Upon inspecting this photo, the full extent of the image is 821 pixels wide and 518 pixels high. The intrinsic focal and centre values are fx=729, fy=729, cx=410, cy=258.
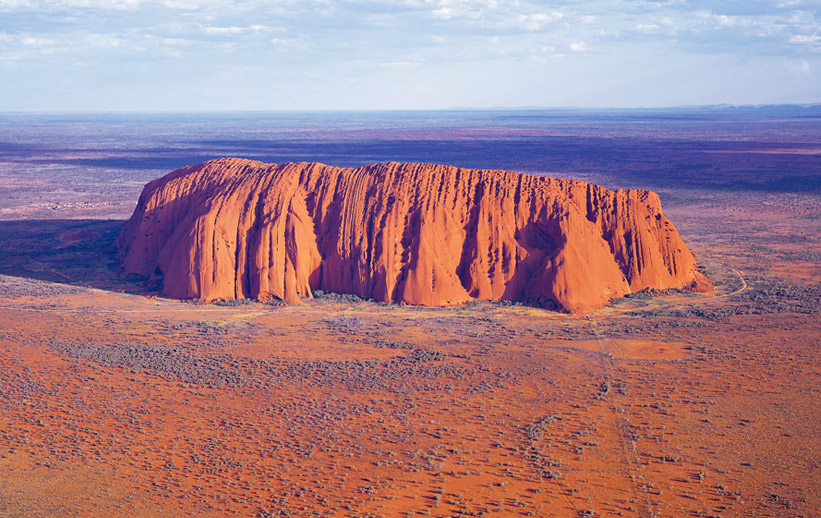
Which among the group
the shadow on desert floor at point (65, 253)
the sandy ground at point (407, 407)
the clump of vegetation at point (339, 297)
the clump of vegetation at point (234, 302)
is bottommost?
the sandy ground at point (407, 407)

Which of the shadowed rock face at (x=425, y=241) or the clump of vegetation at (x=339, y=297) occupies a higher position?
the shadowed rock face at (x=425, y=241)

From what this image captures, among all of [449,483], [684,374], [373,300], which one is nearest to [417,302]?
[373,300]

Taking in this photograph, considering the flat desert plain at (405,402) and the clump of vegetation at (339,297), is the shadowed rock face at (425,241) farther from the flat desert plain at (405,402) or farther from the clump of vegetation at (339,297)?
the flat desert plain at (405,402)

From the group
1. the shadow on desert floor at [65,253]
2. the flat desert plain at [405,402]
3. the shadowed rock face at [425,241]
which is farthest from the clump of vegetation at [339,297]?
the shadow on desert floor at [65,253]

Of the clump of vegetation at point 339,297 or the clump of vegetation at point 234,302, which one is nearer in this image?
the clump of vegetation at point 234,302

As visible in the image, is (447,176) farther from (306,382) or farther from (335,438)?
(335,438)

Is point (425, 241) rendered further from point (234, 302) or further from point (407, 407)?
point (407, 407)
